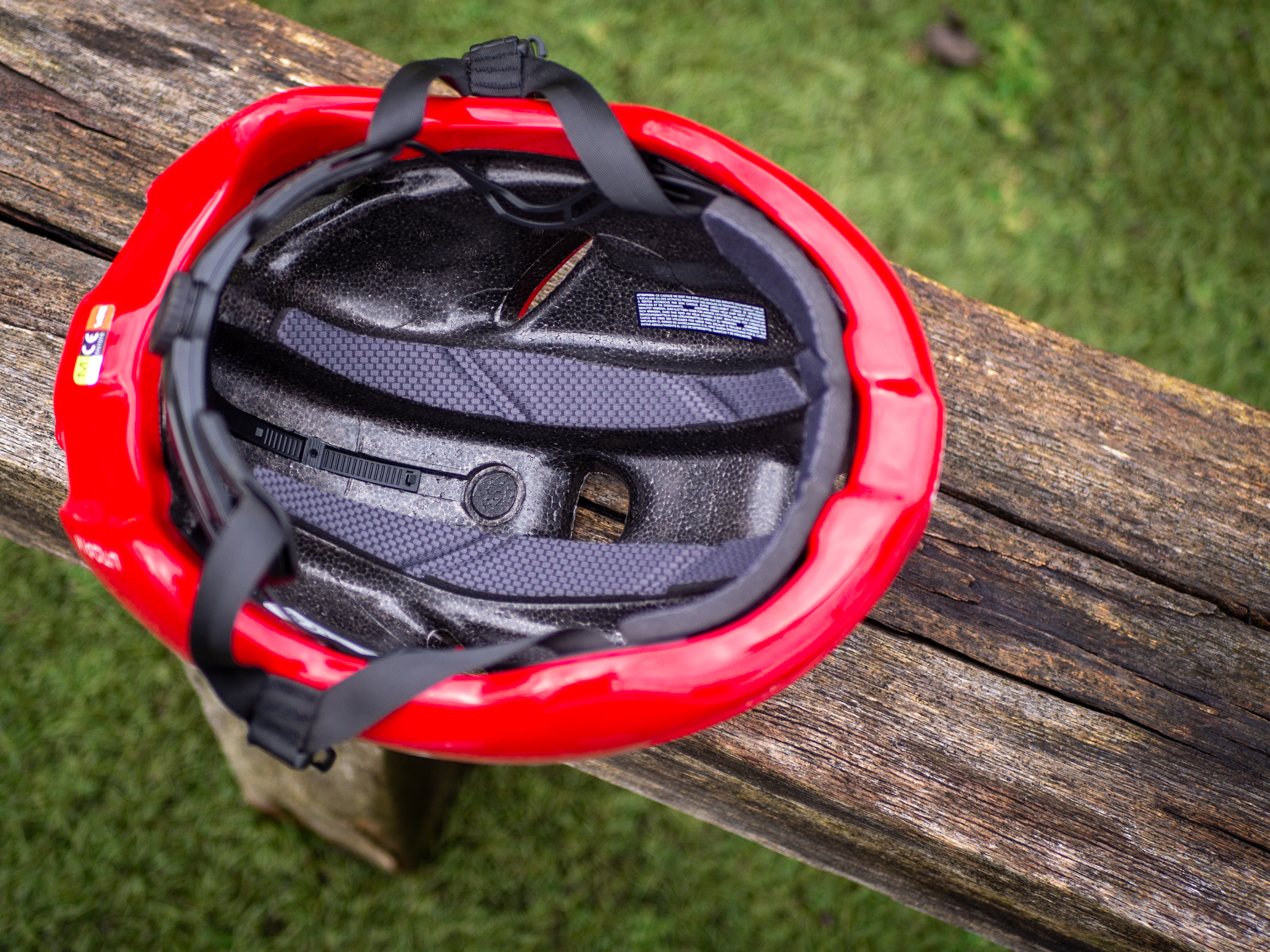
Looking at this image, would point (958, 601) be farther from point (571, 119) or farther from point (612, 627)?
point (571, 119)

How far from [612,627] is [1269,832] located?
1.00 metres

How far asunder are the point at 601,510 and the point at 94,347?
68 cm

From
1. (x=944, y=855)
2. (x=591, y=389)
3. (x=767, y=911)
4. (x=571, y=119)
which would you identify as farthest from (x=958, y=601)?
(x=767, y=911)

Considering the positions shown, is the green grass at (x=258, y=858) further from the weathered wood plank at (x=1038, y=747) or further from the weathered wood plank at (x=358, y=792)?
the weathered wood plank at (x=1038, y=747)

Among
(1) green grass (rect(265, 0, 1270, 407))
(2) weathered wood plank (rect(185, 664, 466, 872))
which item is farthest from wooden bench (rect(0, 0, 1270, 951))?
(1) green grass (rect(265, 0, 1270, 407))

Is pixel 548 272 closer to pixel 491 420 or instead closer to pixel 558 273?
pixel 558 273

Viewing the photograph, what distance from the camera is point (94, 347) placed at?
93 cm

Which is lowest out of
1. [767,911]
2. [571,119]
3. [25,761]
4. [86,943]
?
[86,943]

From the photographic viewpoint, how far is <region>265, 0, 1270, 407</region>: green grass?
90.5 inches

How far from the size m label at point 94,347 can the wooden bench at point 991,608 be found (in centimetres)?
33

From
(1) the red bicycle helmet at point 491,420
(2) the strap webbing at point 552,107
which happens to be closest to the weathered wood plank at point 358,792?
(1) the red bicycle helmet at point 491,420

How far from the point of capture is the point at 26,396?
3.89 feet

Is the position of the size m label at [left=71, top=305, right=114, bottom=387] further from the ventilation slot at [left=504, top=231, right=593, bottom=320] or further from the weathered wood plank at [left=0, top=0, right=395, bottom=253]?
the ventilation slot at [left=504, top=231, right=593, bottom=320]

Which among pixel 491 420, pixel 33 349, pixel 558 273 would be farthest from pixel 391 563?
pixel 33 349
